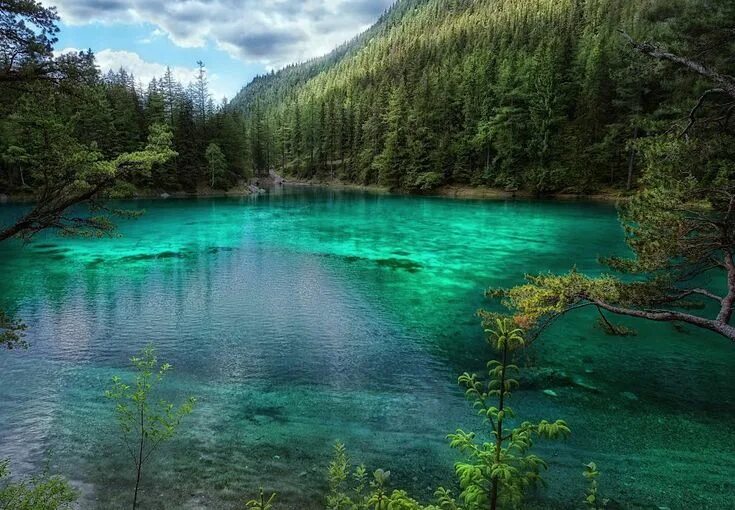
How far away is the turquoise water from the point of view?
8438mm

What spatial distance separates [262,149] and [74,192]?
10091 centimetres

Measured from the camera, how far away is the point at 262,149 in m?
105

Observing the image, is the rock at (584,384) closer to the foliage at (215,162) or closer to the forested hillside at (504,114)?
the forested hillside at (504,114)

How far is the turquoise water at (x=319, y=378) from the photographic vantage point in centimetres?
844

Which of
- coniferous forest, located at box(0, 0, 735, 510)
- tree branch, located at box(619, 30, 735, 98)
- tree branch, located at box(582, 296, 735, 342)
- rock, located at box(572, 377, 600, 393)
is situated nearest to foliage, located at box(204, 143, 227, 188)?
coniferous forest, located at box(0, 0, 735, 510)

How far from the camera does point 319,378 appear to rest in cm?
1270

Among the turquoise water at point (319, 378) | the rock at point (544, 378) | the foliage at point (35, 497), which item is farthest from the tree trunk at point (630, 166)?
the foliage at point (35, 497)

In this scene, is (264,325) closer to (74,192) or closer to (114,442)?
(114,442)

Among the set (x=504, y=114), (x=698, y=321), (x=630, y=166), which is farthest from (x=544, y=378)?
(x=504, y=114)

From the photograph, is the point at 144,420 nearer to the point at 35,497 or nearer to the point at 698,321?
the point at 35,497

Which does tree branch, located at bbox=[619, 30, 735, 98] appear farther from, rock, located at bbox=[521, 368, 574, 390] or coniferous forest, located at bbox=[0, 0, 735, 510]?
rock, located at bbox=[521, 368, 574, 390]

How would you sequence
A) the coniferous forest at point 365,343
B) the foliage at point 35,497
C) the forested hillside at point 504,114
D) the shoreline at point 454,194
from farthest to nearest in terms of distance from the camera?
the forested hillside at point 504,114
the shoreline at point 454,194
the coniferous forest at point 365,343
the foliage at point 35,497

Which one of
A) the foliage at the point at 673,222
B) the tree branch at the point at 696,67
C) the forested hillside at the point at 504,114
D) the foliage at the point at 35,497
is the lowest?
the foliage at the point at 35,497

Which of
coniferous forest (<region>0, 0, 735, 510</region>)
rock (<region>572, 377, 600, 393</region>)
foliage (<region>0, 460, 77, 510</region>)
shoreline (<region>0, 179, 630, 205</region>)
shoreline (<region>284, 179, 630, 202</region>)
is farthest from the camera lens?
shoreline (<region>284, 179, 630, 202</region>)
